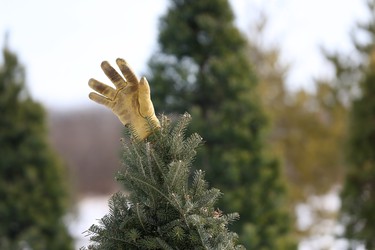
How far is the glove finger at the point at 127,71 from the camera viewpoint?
2984mm

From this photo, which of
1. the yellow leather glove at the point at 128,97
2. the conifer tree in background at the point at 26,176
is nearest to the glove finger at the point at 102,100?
the yellow leather glove at the point at 128,97

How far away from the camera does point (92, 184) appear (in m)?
27.1

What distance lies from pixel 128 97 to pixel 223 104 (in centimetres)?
391

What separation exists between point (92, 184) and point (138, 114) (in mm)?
24460

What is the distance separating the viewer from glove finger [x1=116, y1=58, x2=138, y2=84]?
9.79 ft

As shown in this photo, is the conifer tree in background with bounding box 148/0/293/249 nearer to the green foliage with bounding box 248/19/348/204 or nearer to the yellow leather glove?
the yellow leather glove

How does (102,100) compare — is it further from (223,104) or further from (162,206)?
(223,104)

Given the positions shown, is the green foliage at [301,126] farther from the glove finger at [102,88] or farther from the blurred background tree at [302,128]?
the glove finger at [102,88]

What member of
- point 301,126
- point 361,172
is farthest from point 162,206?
point 301,126

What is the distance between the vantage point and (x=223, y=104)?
6.96 meters

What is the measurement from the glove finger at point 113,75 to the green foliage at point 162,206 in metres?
0.32

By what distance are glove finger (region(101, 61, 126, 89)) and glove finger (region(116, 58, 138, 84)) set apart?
0.12 feet

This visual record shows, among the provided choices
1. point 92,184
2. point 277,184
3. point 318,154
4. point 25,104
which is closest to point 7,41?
point 25,104

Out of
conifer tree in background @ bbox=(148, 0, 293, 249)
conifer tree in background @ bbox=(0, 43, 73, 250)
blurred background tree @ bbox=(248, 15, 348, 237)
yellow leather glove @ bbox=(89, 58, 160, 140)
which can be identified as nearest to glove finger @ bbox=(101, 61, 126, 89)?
yellow leather glove @ bbox=(89, 58, 160, 140)
